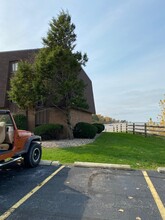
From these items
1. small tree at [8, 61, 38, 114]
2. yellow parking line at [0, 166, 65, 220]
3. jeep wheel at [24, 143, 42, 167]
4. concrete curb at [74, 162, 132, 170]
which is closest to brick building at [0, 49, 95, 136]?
small tree at [8, 61, 38, 114]

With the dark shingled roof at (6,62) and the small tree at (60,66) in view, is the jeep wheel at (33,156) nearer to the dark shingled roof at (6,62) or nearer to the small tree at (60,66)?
the small tree at (60,66)

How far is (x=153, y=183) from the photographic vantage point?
5.72m

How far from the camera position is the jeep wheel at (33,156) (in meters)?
7.05

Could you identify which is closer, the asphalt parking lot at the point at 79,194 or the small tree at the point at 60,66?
the asphalt parking lot at the point at 79,194

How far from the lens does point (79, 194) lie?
15.8ft

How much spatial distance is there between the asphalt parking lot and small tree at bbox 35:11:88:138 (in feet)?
26.4

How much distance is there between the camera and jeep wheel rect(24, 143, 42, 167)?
705 cm

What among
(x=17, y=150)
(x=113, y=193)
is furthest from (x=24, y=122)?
(x=113, y=193)

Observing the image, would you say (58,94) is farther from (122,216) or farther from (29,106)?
(122,216)

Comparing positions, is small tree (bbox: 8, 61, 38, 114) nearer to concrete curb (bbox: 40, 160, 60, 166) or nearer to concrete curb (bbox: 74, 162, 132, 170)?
concrete curb (bbox: 40, 160, 60, 166)

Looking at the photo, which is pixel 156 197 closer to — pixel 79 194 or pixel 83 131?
pixel 79 194

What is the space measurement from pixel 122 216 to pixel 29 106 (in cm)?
1170

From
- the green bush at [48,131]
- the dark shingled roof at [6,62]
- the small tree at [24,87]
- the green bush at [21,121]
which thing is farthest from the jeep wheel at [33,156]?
the dark shingled roof at [6,62]

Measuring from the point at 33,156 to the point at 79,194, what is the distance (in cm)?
289
